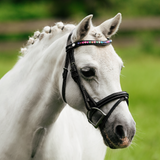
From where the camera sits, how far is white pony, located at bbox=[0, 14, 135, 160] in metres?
2.31

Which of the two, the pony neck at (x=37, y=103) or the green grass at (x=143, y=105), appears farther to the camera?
the green grass at (x=143, y=105)

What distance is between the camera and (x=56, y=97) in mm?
2611

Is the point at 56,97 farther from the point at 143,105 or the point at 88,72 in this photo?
the point at 143,105

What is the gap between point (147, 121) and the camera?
671cm

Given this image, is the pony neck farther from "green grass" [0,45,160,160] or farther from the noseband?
"green grass" [0,45,160,160]

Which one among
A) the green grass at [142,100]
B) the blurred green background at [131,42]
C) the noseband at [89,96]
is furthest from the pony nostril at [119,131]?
the blurred green background at [131,42]

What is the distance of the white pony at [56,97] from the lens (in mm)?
2309

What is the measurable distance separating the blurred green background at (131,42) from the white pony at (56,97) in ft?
1.91

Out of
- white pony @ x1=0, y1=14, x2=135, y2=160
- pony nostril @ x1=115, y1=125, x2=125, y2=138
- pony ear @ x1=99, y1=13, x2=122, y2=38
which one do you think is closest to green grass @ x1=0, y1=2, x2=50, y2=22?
white pony @ x1=0, y1=14, x2=135, y2=160

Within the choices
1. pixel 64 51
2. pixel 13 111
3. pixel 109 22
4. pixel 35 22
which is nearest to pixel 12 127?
pixel 13 111

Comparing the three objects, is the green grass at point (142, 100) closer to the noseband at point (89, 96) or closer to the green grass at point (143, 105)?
the green grass at point (143, 105)

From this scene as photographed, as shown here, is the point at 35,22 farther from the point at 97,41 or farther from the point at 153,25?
the point at 97,41

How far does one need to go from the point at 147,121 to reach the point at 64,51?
467 centimetres

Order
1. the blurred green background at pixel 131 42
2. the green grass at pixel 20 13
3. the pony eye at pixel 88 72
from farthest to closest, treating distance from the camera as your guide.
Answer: the green grass at pixel 20 13, the blurred green background at pixel 131 42, the pony eye at pixel 88 72
